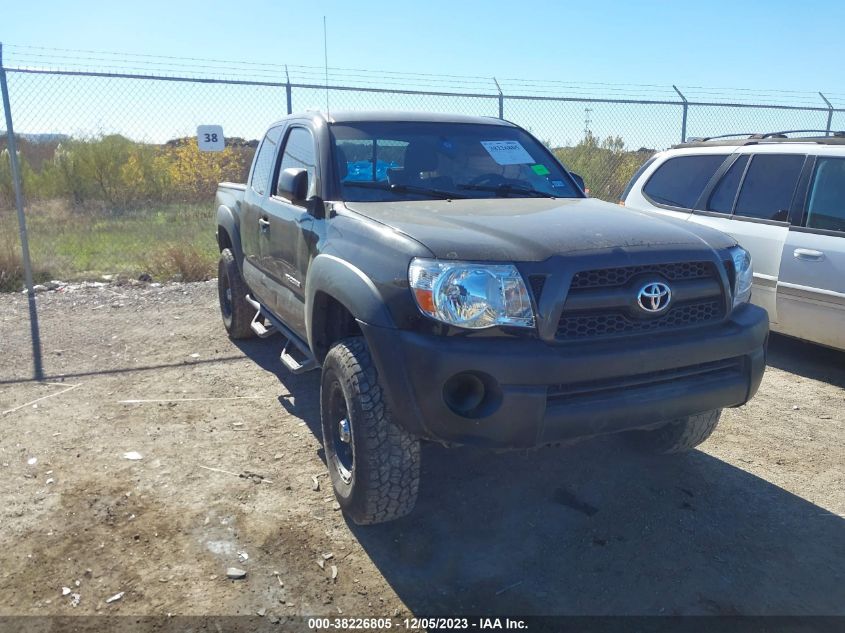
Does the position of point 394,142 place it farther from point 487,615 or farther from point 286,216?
point 487,615

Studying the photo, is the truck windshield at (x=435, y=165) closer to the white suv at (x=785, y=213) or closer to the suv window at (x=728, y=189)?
the white suv at (x=785, y=213)

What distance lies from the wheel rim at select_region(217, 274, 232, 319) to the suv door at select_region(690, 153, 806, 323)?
4.16 metres

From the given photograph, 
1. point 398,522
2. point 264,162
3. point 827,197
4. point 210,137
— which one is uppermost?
point 210,137

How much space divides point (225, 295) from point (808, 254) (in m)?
4.81

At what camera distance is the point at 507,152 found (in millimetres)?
4254

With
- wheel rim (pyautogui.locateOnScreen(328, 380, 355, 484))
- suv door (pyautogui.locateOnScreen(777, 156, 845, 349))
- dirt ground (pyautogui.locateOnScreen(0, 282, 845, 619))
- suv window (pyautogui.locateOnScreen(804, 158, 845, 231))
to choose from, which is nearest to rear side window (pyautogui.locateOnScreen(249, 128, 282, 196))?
dirt ground (pyautogui.locateOnScreen(0, 282, 845, 619))

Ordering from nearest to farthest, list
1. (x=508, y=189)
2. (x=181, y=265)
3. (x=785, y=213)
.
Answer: (x=508, y=189) → (x=785, y=213) → (x=181, y=265)

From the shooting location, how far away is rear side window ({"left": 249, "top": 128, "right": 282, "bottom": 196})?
16.2ft

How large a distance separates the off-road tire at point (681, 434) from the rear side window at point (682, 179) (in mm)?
2969

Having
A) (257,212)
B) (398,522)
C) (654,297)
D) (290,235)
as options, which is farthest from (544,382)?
(257,212)

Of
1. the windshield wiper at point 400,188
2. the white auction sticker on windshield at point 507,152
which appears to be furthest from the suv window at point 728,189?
the windshield wiper at point 400,188

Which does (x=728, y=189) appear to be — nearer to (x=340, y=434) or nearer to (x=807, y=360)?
(x=807, y=360)

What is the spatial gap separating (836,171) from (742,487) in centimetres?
287

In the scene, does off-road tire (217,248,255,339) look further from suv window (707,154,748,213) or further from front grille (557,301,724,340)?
suv window (707,154,748,213)
